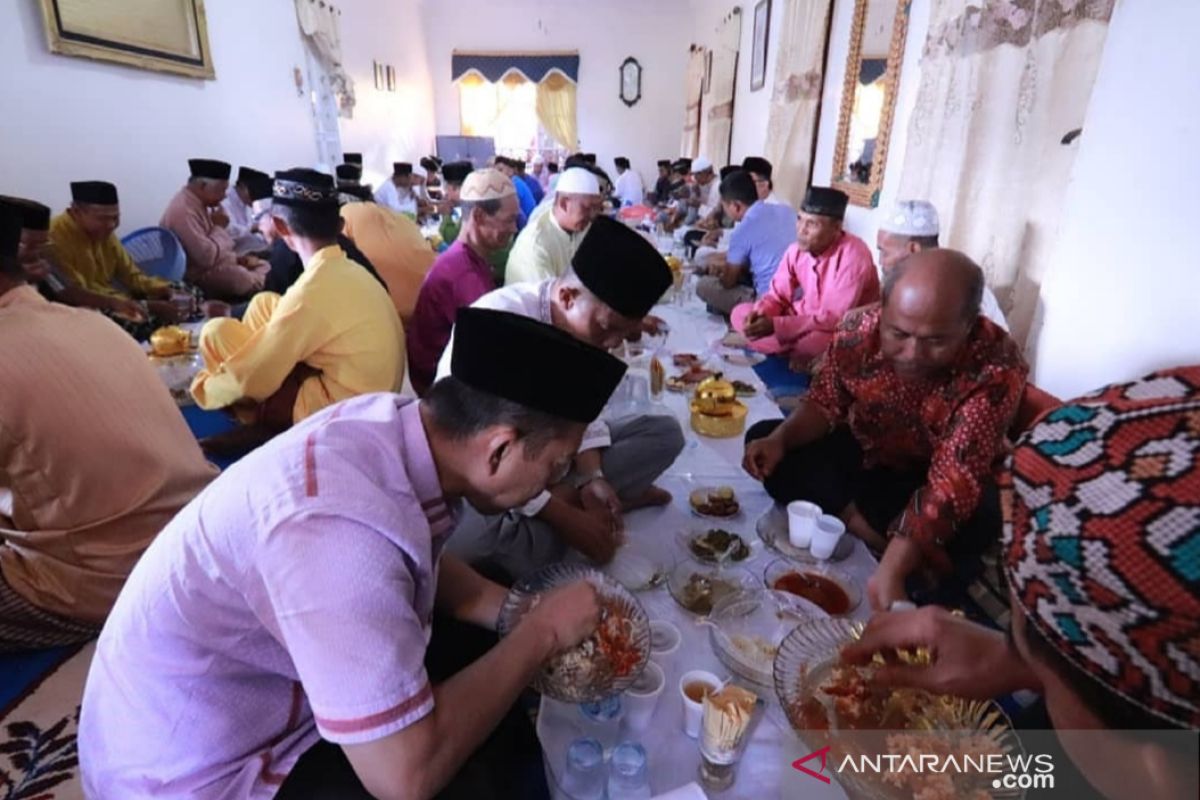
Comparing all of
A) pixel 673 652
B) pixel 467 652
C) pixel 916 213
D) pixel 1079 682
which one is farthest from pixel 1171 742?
pixel 916 213

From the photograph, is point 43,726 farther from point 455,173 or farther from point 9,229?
point 455,173

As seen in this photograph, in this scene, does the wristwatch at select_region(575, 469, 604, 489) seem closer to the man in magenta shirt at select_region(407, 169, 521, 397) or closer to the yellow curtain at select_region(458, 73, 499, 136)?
the man in magenta shirt at select_region(407, 169, 521, 397)

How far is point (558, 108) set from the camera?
10.9m

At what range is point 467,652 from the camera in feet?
3.81

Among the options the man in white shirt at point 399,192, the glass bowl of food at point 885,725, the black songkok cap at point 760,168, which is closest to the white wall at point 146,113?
the man in white shirt at point 399,192

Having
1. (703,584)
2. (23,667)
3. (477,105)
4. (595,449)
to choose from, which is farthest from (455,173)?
(477,105)

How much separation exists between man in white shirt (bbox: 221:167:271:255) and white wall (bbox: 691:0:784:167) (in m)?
4.31

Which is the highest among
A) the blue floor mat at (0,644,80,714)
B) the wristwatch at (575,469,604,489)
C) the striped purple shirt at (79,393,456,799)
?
the striped purple shirt at (79,393,456,799)

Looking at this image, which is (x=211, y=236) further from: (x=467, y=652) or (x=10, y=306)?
(x=467, y=652)

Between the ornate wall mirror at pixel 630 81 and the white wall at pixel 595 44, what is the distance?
0.07 metres

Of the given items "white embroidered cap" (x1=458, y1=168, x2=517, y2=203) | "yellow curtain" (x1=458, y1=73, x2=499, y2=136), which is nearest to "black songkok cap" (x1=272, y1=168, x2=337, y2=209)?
"white embroidered cap" (x1=458, y1=168, x2=517, y2=203)

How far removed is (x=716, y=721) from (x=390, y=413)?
1.96 ft

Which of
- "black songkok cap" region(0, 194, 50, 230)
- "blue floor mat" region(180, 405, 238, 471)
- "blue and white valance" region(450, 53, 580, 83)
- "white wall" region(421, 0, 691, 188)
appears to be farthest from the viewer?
"blue and white valance" region(450, 53, 580, 83)

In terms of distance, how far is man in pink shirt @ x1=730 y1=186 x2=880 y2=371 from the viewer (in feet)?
9.46
